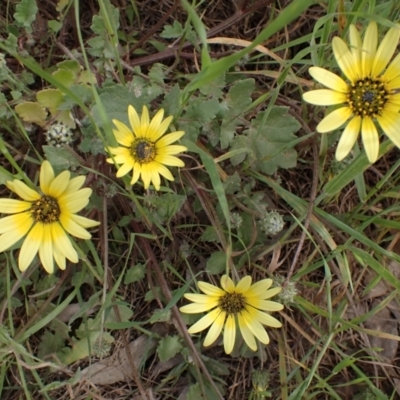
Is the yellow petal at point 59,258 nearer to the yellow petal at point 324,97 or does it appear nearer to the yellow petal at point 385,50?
the yellow petal at point 324,97

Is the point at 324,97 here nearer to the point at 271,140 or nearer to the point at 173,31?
the point at 271,140

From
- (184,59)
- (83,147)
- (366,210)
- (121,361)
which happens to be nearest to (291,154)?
(366,210)

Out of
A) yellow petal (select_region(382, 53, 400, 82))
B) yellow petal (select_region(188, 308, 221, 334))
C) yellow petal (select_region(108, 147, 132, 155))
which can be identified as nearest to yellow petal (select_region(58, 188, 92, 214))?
yellow petal (select_region(108, 147, 132, 155))

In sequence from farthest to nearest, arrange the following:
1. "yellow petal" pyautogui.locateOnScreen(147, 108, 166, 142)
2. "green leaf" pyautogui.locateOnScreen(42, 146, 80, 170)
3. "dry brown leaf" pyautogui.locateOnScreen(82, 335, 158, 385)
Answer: "dry brown leaf" pyautogui.locateOnScreen(82, 335, 158, 385)
"green leaf" pyautogui.locateOnScreen(42, 146, 80, 170)
"yellow petal" pyautogui.locateOnScreen(147, 108, 166, 142)

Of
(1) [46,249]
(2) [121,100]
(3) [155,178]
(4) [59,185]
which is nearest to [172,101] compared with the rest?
(2) [121,100]

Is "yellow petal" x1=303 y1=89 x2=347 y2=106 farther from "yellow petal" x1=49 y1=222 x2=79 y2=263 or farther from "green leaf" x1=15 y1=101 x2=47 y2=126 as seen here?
"green leaf" x1=15 y1=101 x2=47 y2=126
